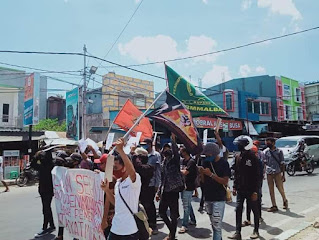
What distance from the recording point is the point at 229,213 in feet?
24.3

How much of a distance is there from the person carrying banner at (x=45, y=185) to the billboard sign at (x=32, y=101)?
12788 millimetres

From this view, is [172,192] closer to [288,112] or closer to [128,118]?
[128,118]

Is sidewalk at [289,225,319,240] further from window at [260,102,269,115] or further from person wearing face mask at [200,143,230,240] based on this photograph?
window at [260,102,269,115]

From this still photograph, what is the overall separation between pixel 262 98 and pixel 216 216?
40521mm

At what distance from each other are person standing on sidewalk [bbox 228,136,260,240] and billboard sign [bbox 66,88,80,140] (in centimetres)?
1754

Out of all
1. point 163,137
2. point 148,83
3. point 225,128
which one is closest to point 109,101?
point 148,83

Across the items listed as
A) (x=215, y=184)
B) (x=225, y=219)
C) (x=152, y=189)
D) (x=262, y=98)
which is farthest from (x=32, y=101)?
(x=262, y=98)

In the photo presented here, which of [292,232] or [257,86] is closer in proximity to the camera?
[292,232]

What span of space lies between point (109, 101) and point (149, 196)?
33632mm

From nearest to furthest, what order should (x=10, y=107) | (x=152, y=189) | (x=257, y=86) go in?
(x=152, y=189)
(x=10, y=107)
(x=257, y=86)

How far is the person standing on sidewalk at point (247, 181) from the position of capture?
17.0ft

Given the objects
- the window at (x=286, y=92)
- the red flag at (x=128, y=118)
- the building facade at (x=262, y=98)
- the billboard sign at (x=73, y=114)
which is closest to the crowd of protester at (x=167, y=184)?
the red flag at (x=128, y=118)

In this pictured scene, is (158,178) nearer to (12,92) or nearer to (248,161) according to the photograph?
(248,161)

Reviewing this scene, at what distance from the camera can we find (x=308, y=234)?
17.6ft
